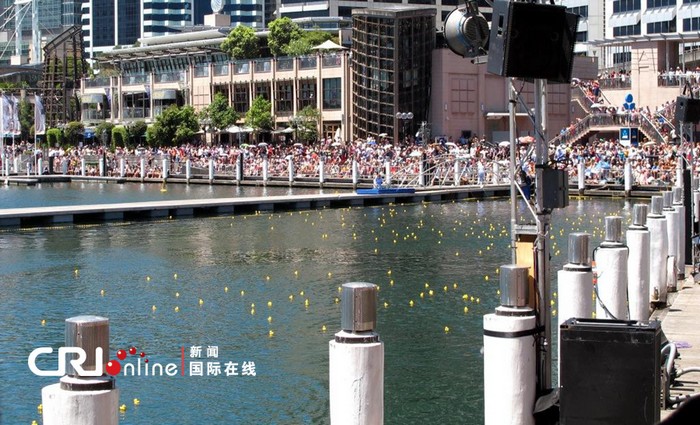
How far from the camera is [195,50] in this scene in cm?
10225

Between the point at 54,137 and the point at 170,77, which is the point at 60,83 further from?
the point at 170,77

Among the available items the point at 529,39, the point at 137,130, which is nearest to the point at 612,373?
the point at 529,39

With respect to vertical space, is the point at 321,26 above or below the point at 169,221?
above

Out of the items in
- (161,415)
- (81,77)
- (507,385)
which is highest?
(81,77)

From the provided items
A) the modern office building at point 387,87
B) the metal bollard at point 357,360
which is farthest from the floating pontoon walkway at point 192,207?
the metal bollard at point 357,360

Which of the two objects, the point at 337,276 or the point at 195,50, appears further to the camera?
the point at 195,50

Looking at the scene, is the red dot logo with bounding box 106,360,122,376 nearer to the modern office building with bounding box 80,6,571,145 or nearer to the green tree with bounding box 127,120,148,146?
the modern office building with bounding box 80,6,571,145

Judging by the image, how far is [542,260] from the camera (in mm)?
9883

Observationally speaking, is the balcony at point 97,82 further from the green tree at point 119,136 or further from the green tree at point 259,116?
the green tree at point 259,116

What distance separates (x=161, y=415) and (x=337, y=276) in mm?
10978

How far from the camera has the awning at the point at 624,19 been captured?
8762 cm

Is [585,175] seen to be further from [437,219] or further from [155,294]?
[155,294]

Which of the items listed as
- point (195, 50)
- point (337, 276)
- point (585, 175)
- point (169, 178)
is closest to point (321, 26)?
point (195, 50)

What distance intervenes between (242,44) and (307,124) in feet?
67.8
